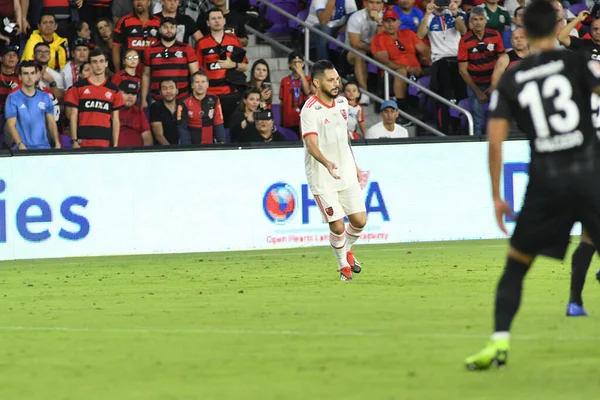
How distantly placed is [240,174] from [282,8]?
5604 millimetres

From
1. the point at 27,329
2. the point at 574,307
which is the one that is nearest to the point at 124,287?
the point at 27,329

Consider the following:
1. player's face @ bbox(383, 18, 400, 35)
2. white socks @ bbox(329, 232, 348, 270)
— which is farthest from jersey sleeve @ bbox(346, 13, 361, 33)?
white socks @ bbox(329, 232, 348, 270)

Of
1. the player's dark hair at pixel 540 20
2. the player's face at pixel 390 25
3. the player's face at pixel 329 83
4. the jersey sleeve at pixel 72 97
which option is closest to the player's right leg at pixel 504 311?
the player's dark hair at pixel 540 20

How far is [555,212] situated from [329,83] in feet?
21.2

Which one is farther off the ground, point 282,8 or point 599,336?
point 282,8

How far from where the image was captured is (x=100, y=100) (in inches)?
709

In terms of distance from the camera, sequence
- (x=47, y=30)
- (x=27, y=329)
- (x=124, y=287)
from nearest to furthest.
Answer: (x=27, y=329) < (x=124, y=287) < (x=47, y=30)

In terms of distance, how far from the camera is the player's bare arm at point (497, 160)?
699 centimetres

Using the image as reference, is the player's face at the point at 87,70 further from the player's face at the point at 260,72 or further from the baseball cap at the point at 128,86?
the player's face at the point at 260,72

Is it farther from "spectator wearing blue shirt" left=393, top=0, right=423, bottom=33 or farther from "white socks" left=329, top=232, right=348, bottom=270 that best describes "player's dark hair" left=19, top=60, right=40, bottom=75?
"spectator wearing blue shirt" left=393, top=0, right=423, bottom=33

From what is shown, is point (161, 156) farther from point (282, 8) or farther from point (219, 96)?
point (282, 8)

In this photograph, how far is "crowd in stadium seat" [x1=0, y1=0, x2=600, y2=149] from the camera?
18.7 m

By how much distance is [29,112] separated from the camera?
17.8 metres

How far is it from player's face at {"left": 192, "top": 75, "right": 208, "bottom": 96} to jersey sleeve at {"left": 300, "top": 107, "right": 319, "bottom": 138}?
5.44 meters
